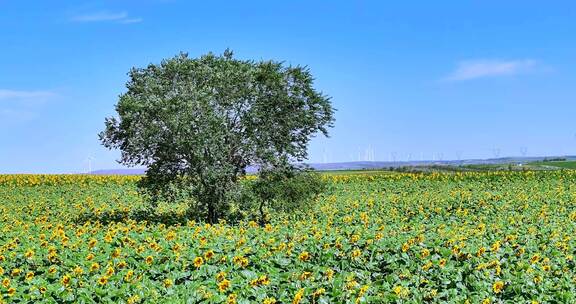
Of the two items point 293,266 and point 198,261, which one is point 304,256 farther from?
point 198,261

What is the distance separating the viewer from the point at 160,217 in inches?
1019

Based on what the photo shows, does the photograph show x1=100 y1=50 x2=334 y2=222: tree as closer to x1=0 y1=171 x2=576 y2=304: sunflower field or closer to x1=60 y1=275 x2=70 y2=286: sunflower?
x1=0 y1=171 x2=576 y2=304: sunflower field

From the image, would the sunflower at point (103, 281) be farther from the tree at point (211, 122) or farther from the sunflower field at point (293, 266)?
the tree at point (211, 122)

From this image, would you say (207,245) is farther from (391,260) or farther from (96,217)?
(96,217)

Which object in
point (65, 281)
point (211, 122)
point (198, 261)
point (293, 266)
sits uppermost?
point (211, 122)

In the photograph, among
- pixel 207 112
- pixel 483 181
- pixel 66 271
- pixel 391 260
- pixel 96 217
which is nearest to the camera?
pixel 66 271

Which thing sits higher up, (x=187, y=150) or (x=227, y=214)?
(x=187, y=150)

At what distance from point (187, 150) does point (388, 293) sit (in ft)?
45.1

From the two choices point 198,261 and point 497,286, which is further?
point 198,261

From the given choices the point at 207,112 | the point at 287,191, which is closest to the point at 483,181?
the point at 287,191

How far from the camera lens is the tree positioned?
22656mm

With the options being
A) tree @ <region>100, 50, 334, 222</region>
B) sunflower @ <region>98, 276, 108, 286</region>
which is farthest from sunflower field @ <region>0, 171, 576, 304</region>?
tree @ <region>100, 50, 334, 222</region>

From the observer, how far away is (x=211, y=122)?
22.7 metres

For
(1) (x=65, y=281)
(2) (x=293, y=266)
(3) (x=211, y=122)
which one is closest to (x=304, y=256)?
(2) (x=293, y=266)
